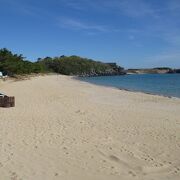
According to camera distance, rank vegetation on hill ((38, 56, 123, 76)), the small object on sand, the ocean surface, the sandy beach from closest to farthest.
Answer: the sandy beach, the small object on sand, the ocean surface, vegetation on hill ((38, 56, 123, 76))

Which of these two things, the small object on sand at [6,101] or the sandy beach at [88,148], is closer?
the sandy beach at [88,148]

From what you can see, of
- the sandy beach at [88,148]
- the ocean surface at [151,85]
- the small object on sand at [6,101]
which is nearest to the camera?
the sandy beach at [88,148]

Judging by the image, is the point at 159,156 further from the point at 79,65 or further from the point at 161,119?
the point at 79,65

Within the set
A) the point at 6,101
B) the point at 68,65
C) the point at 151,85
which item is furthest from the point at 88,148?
the point at 68,65

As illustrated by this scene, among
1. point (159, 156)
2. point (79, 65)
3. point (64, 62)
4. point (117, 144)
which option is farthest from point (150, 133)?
point (79, 65)

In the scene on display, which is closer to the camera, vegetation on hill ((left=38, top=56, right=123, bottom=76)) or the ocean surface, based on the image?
the ocean surface

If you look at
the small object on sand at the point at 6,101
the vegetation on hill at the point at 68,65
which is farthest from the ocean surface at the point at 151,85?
the vegetation on hill at the point at 68,65

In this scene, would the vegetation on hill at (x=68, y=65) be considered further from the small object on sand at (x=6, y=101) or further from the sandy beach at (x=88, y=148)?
the sandy beach at (x=88, y=148)

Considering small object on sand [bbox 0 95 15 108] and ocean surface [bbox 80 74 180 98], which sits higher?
small object on sand [bbox 0 95 15 108]

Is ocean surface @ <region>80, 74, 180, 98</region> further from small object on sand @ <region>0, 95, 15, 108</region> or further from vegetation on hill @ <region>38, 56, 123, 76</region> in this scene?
vegetation on hill @ <region>38, 56, 123, 76</region>

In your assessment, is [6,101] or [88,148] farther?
[6,101]

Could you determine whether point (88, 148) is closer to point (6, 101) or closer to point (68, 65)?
point (6, 101)

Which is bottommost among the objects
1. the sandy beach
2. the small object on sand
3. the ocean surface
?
the ocean surface

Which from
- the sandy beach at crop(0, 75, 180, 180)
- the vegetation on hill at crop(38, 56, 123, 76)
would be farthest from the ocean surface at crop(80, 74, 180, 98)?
the vegetation on hill at crop(38, 56, 123, 76)
